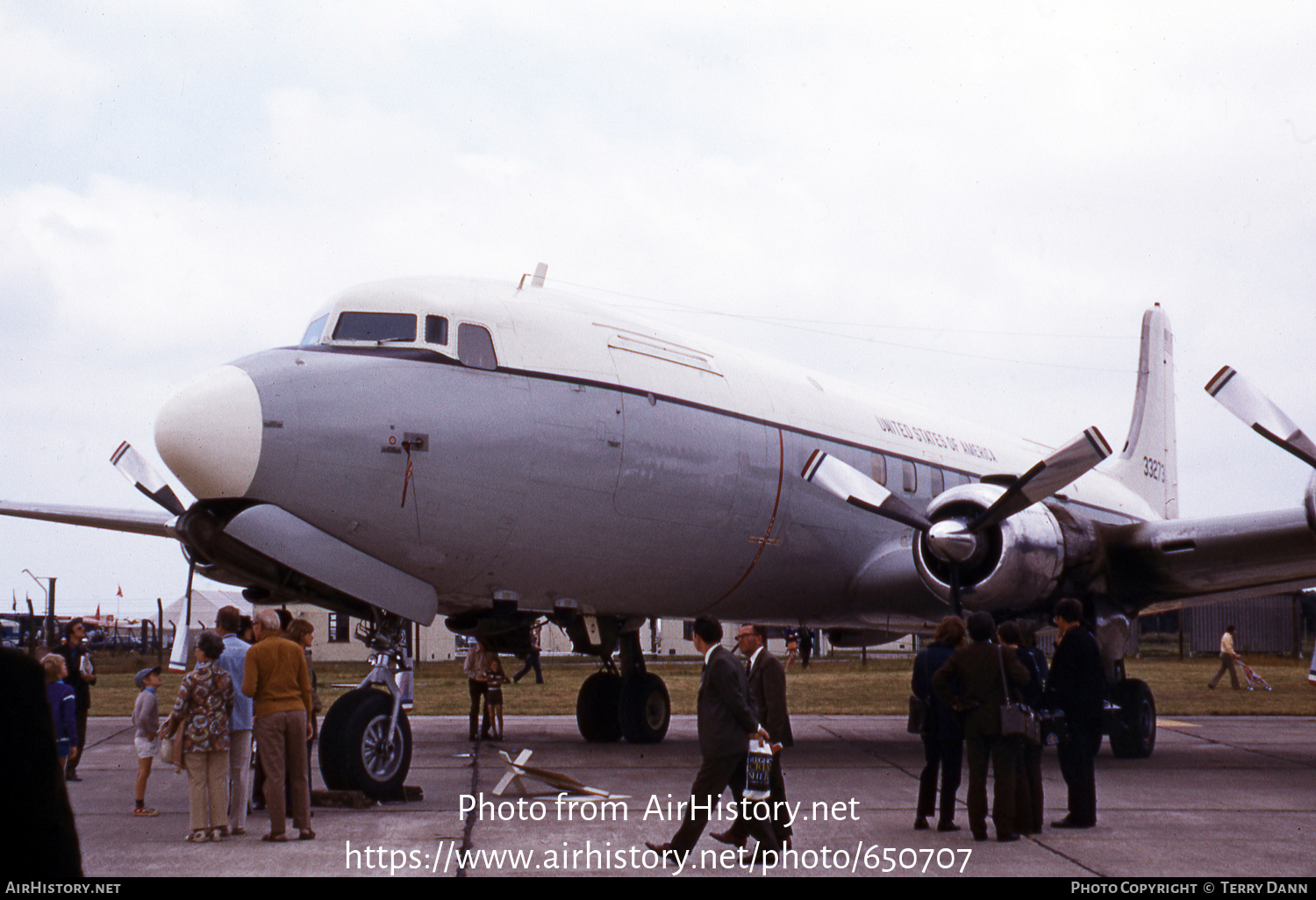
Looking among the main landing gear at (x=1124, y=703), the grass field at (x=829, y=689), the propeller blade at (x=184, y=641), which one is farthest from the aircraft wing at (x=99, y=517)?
the main landing gear at (x=1124, y=703)

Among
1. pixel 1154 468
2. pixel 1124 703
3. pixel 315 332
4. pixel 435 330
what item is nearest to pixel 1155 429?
pixel 1154 468

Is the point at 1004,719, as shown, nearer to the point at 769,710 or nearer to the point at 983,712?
the point at 983,712

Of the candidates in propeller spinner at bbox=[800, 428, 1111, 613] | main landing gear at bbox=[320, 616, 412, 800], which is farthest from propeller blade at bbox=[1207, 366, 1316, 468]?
main landing gear at bbox=[320, 616, 412, 800]

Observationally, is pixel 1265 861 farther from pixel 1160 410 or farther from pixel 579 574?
pixel 1160 410

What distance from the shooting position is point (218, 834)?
8.12 m

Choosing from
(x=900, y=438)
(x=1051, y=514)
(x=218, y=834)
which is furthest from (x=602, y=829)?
(x=900, y=438)

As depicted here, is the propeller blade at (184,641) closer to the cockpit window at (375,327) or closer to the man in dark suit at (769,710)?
the cockpit window at (375,327)

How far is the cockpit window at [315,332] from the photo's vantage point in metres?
10.4

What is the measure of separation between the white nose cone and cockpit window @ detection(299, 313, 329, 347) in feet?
5.24

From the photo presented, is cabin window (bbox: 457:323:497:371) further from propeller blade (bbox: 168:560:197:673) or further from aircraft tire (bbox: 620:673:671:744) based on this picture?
aircraft tire (bbox: 620:673:671:744)

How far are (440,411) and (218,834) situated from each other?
11.7ft

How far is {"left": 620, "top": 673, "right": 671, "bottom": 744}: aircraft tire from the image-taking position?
48.9ft

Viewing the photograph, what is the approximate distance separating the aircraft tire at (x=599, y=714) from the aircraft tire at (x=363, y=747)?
5.76 metres

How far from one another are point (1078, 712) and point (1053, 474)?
141 inches
